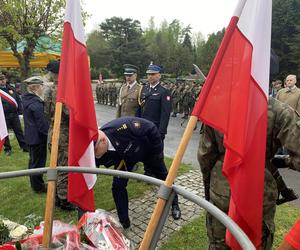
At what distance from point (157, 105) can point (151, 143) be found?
2.53 metres

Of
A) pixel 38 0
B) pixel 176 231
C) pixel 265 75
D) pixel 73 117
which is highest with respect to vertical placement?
pixel 38 0

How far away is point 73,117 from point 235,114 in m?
0.92

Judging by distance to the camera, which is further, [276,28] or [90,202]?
[276,28]

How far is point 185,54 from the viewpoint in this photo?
4559 centimetres

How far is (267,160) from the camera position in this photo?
2383 mm

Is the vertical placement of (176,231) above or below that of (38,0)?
below

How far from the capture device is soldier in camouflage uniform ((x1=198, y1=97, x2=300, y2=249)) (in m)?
2.09

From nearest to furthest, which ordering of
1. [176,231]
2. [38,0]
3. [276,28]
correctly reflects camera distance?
[176,231], [38,0], [276,28]

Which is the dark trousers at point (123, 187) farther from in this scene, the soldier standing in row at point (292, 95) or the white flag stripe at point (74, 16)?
the soldier standing in row at point (292, 95)

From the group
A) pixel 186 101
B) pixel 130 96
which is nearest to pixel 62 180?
pixel 130 96

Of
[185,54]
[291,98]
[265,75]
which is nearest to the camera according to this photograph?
[265,75]

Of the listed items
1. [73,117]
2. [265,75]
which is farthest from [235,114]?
[73,117]

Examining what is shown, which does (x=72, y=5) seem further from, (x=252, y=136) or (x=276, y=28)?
(x=276, y=28)

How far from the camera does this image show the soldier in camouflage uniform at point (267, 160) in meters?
2.09
